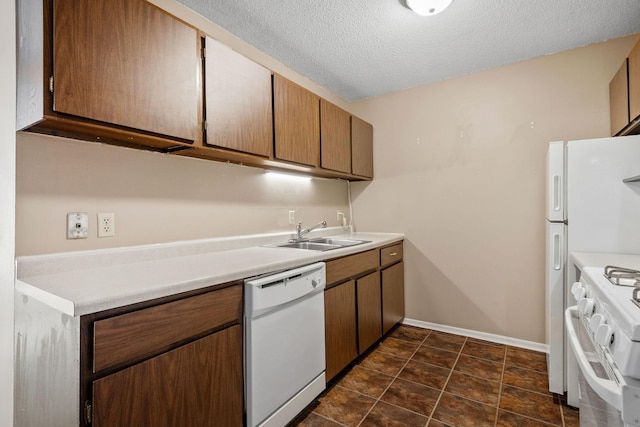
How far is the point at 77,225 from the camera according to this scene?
142 cm

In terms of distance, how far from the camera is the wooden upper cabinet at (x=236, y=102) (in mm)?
1635

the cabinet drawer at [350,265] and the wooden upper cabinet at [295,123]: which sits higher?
the wooden upper cabinet at [295,123]

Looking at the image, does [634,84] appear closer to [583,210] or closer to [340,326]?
[583,210]

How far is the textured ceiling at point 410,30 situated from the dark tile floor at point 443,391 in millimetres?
2326

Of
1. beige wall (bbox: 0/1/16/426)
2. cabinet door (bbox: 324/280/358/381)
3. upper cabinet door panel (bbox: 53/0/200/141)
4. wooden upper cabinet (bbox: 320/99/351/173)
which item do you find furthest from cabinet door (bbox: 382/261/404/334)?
beige wall (bbox: 0/1/16/426)

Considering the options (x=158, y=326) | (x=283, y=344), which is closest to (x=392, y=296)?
(x=283, y=344)

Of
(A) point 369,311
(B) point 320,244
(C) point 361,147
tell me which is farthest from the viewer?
(C) point 361,147

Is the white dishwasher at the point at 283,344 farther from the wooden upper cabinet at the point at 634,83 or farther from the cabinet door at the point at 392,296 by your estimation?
the wooden upper cabinet at the point at 634,83

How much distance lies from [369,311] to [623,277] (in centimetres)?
157

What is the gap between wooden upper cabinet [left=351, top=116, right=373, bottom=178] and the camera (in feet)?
9.64

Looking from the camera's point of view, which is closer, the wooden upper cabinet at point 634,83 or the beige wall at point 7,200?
the beige wall at point 7,200

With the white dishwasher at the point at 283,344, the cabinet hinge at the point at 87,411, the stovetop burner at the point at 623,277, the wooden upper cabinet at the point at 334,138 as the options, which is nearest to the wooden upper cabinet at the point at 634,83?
the stovetop burner at the point at 623,277

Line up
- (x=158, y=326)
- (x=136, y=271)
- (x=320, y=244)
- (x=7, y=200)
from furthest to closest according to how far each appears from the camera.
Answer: (x=320, y=244)
(x=136, y=271)
(x=7, y=200)
(x=158, y=326)

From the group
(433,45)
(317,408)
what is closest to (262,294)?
(317,408)
